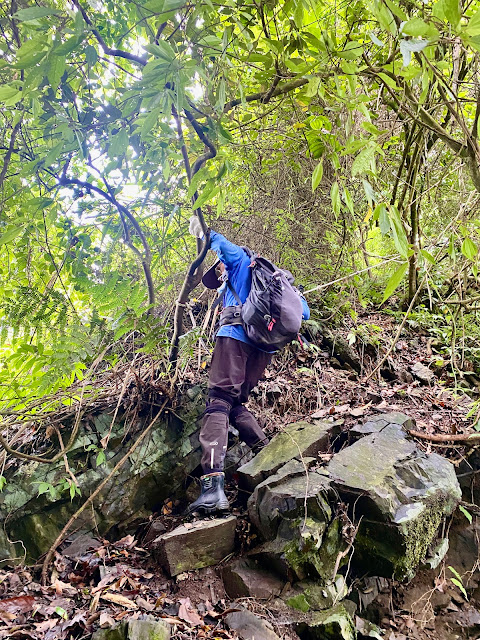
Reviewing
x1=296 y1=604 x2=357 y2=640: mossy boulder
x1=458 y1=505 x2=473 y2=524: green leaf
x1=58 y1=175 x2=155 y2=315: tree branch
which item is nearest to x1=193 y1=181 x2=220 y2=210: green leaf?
x1=58 y1=175 x2=155 y2=315: tree branch

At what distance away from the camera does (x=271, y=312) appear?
11.2 feet

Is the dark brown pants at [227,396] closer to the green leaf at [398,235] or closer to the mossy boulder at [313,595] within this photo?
the mossy boulder at [313,595]

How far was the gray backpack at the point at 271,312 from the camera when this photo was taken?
3.39 metres

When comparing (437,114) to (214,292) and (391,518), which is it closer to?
(214,292)

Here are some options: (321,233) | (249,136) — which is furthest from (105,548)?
(321,233)

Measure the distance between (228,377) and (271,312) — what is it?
29.7 inches

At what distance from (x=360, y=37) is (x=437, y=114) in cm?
185

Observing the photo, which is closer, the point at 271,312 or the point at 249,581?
the point at 249,581

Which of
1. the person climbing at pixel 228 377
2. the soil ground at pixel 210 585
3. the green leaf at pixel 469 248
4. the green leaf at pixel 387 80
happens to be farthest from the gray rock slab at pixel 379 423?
the green leaf at pixel 387 80

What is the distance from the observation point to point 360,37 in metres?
3.19

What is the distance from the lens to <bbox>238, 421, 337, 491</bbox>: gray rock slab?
11.1 feet

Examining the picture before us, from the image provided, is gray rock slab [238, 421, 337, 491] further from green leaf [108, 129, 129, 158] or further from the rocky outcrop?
green leaf [108, 129, 129, 158]

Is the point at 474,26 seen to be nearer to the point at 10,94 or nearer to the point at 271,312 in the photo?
the point at 10,94

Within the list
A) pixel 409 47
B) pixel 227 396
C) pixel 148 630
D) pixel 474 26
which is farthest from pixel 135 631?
pixel 474 26
